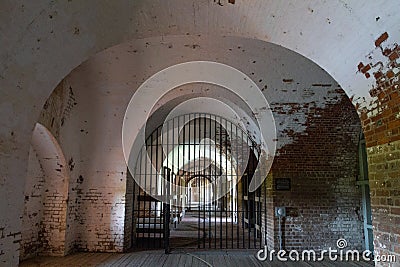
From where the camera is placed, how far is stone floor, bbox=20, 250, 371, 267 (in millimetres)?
5301

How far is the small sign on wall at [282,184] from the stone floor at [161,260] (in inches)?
56.3

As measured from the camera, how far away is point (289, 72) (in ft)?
17.7

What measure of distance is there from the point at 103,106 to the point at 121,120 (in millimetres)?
452

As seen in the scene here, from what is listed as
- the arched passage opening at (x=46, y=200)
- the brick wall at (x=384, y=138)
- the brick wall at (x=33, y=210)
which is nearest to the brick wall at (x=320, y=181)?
the brick wall at (x=384, y=138)

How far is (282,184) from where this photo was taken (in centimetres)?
666

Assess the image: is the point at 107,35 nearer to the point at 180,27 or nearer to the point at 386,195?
the point at 180,27

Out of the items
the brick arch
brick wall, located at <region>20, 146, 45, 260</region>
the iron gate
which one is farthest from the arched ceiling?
the iron gate

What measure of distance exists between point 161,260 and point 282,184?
284 cm

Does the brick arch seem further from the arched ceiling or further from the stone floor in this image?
the stone floor

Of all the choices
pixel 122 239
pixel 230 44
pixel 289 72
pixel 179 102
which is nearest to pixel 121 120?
pixel 179 102

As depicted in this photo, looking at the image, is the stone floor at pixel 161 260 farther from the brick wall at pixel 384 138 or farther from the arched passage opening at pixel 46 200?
the brick wall at pixel 384 138

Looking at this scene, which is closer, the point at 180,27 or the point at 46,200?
the point at 180,27

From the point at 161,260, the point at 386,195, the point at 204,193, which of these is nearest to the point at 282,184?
the point at 161,260

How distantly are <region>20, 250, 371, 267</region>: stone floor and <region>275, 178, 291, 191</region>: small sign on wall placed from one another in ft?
4.69
